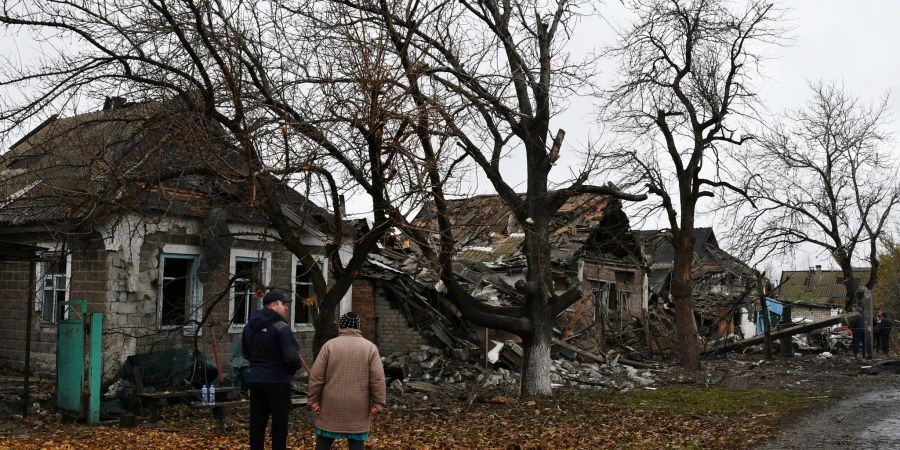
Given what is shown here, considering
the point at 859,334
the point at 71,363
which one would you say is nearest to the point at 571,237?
the point at 859,334

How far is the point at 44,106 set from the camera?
9914 millimetres

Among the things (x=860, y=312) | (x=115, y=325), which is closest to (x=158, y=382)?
(x=115, y=325)

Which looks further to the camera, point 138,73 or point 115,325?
point 115,325

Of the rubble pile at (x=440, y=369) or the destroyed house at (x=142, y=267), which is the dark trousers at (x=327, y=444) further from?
the rubble pile at (x=440, y=369)

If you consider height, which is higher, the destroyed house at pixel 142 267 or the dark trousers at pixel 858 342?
the destroyed house at pixel 142 267

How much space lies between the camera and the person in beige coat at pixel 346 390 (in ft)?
21.5

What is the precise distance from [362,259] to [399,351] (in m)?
9.90

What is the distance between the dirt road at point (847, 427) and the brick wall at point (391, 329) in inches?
386

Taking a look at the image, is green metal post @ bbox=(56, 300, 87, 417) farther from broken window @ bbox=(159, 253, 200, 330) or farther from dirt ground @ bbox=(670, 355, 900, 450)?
dirt ground @ bbox=(670, 355, 900, 450)

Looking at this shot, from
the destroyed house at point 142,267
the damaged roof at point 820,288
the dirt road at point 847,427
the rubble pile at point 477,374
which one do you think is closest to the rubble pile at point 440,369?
the rubble pile at point 477,374

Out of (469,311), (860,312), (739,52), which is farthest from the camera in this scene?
(860,312)

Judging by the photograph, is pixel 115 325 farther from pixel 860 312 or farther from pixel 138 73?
pixel 860 312

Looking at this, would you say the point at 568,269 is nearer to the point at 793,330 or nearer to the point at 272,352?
the point at 793,330

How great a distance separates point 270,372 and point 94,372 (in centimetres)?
468
